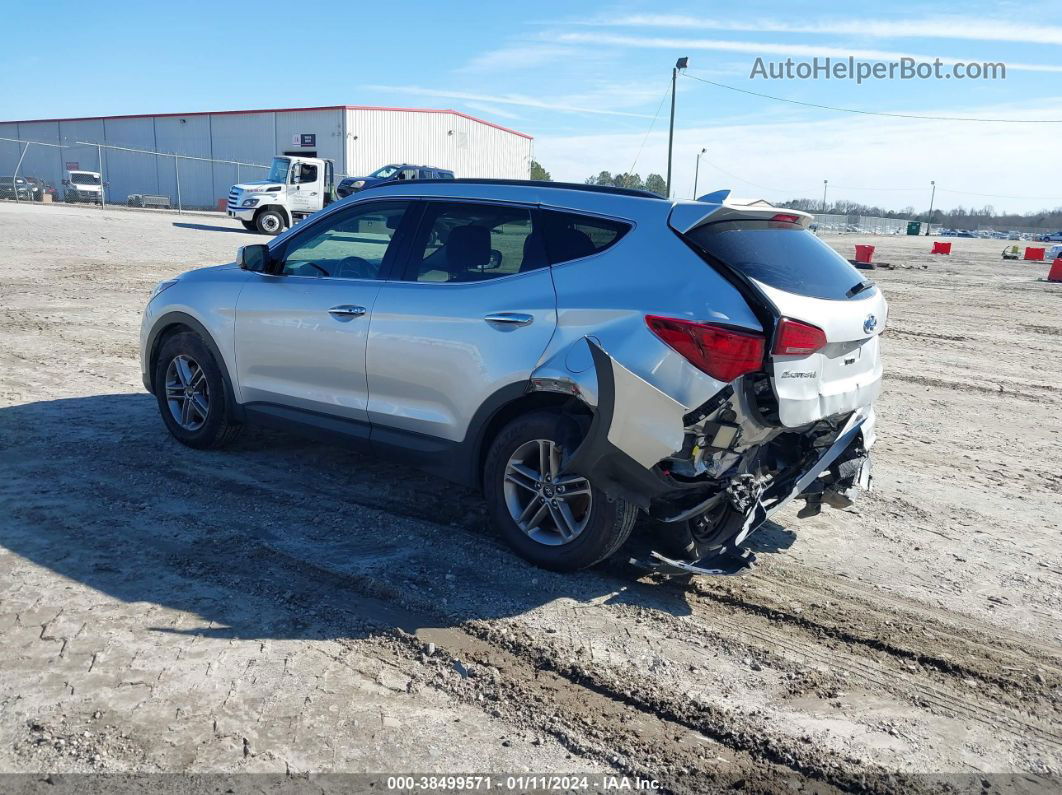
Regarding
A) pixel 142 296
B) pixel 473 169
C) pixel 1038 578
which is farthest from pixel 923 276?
pixel 473 169

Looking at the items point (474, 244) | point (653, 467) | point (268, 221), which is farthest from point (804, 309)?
point (268, 221)

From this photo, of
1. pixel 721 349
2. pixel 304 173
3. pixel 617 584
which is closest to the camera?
pixel 721 349

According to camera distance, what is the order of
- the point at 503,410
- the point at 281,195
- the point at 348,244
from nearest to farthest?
the point at 503,410, the point at 348,244, the point at 281,195

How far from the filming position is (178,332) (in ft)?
20.3

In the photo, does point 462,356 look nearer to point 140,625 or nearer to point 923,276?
point 140,625

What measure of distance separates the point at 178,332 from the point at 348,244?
1688 mm

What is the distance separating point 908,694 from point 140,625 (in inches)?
129

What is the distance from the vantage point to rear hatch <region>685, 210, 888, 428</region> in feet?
12.6

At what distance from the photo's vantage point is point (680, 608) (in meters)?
4.15

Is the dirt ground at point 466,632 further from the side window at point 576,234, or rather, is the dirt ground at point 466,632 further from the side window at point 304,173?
the side window at point 304,173

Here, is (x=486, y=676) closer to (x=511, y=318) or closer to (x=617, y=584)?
(x=617, y=584)

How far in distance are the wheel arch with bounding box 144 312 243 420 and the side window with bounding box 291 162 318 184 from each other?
2560 cm

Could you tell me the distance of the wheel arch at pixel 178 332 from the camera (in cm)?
585

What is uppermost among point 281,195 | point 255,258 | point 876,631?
point 281,195
